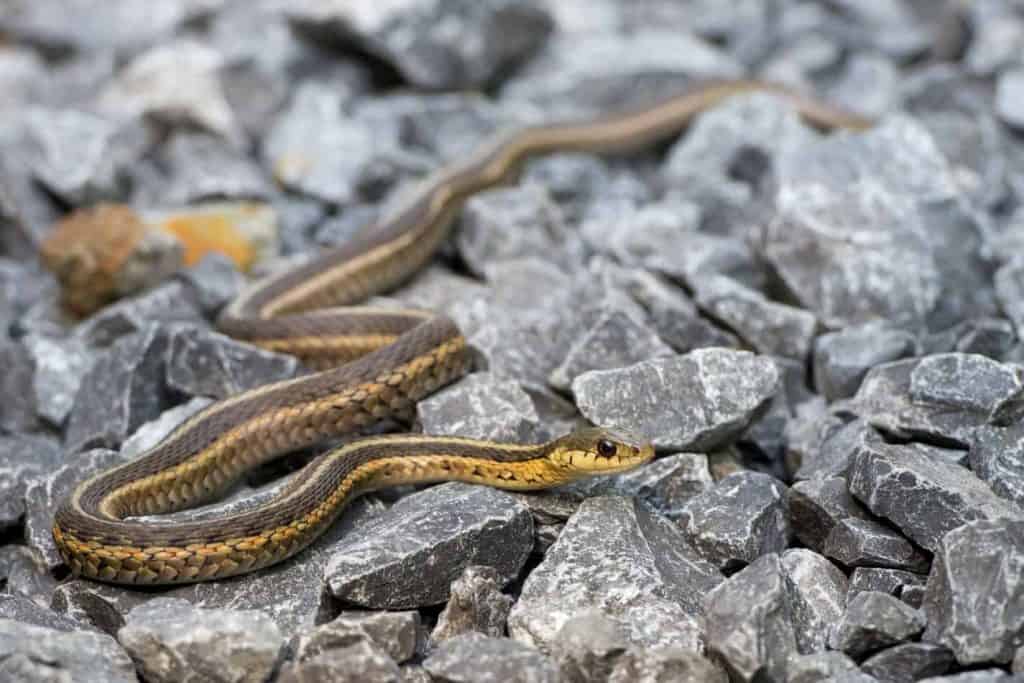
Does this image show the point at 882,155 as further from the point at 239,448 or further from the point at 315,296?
the point at 239,448

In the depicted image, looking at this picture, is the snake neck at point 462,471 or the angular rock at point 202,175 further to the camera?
the angular rock at point 202,175

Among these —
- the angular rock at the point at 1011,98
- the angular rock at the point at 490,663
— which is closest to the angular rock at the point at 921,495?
the angular rock at the point at 490,663

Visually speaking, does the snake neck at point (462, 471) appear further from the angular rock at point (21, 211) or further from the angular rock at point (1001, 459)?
the angular rock at point (21, 211)

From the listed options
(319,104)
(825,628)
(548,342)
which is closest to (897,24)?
(319,104)

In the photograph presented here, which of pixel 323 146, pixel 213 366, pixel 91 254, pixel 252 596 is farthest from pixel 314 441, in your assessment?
pixel 323 146

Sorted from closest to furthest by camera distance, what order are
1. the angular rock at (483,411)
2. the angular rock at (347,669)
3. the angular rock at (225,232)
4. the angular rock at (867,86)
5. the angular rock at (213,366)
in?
the angular rock at (347,669), the angular rock at (483,411), the angular rock at (213,366), the angular rock at (225,232), the angular rock at (867,86)

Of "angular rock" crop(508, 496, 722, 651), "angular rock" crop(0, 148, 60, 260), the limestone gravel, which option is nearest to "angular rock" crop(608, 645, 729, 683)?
the limestone gravel

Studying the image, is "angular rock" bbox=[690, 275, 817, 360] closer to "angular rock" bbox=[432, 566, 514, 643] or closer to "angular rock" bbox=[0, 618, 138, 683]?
"angular rock" bbox=[432, 566, 514, 643]
